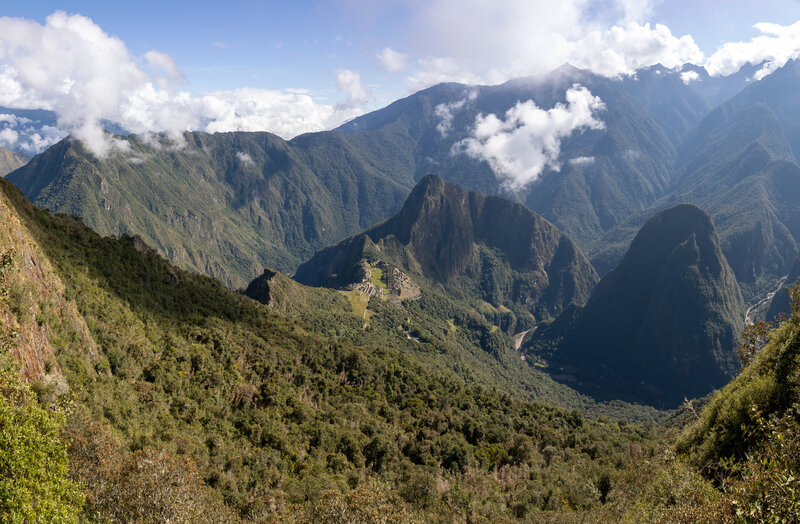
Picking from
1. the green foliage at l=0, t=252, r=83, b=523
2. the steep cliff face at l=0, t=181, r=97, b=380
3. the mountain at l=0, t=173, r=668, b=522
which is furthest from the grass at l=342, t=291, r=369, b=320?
the green foliage at l=0, t=252, r=83, b=523

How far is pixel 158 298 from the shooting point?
6588 centimetres

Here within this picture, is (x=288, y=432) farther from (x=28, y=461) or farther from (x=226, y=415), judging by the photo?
(x=28, y=461)

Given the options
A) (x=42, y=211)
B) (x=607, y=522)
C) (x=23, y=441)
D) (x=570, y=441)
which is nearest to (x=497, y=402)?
(x=570, y=441)

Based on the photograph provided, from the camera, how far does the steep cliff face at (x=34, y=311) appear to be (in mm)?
27391

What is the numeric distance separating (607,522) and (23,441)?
138 feet

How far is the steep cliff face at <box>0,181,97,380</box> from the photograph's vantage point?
27391 mm

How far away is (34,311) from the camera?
30.9 m

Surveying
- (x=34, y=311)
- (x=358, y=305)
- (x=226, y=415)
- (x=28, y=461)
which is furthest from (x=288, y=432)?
(x=358, y=305)

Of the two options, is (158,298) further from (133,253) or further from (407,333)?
(407,333)

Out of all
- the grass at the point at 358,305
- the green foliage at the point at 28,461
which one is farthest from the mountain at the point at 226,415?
the grass at the point at 358,305

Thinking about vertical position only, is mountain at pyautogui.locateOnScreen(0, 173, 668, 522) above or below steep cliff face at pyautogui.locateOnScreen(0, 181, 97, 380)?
below

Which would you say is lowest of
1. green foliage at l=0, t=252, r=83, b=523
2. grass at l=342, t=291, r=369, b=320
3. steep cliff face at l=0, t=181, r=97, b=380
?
grass at l=342, t=291, r=369, b=320

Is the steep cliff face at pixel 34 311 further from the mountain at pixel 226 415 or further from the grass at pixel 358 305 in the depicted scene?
the grass at pixel 358 305

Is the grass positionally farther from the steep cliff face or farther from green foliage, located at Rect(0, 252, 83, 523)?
green foliage, located at Rect(0, 252, 83, 523)
